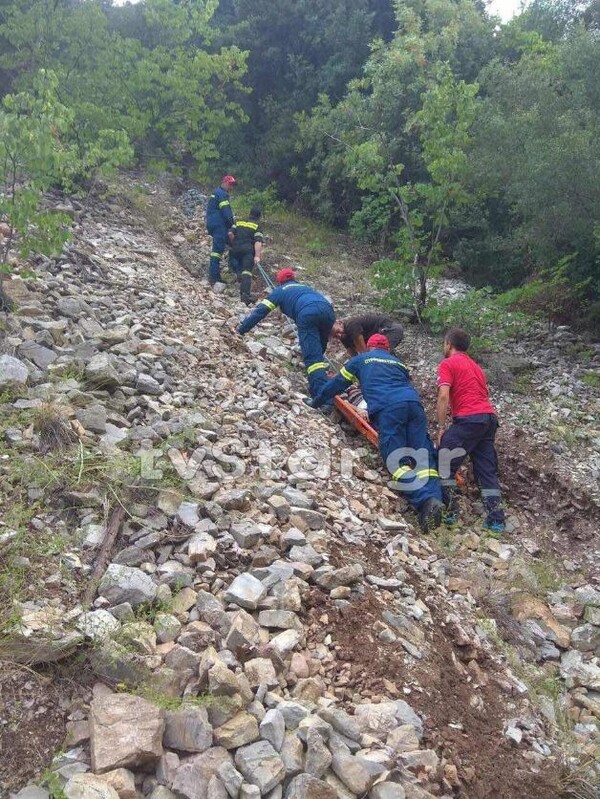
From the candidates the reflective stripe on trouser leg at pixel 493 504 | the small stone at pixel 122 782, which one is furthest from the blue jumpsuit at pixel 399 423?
the small stone at pixel 122 782

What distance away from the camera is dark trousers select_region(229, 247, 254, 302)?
852 centimetres

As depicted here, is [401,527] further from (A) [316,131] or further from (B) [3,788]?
(A) [316,131]

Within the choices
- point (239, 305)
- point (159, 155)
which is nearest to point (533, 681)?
point (239, 305)

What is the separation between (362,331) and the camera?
6.77 metres

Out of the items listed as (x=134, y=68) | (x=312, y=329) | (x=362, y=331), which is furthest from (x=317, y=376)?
(x=134, y=68)

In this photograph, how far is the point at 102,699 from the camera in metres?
2.51

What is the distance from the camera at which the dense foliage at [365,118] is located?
7055mm

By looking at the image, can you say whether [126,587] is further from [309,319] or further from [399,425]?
[309,319]

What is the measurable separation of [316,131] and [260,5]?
158 inches

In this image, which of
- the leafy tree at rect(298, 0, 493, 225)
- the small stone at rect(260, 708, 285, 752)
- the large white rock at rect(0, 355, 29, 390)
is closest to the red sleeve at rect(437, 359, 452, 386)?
the large white rock at rect(0, 355, 29, 390)

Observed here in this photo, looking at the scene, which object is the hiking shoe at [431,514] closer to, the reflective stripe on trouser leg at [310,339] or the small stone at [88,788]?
the reflective stripe on trouser leg at [310,339]

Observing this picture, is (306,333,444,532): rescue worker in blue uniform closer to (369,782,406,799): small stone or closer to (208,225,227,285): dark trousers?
(369,782,406,799): small stone

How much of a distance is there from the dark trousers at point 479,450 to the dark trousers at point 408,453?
18cm

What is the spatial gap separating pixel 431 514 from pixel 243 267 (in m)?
5.21
